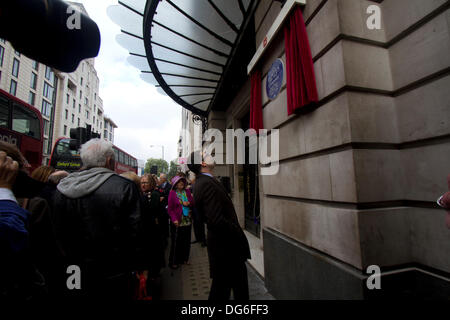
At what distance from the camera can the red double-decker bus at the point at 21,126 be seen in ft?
23.0

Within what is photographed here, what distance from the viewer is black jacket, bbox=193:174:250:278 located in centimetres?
230

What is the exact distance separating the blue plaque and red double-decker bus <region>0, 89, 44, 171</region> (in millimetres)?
8888

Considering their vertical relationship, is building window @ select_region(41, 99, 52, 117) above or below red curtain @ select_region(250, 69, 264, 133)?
above

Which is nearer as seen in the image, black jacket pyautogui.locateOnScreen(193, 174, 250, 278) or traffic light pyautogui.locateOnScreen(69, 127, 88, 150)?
black jacket pyautogui.locateOnScreen(193, 174, 250, 278)

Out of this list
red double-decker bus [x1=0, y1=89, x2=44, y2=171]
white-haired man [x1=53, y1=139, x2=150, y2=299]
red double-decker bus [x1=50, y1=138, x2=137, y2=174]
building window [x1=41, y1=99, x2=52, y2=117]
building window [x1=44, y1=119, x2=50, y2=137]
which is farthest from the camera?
building window [x1=44, y1=119, x2=50, y2=137]

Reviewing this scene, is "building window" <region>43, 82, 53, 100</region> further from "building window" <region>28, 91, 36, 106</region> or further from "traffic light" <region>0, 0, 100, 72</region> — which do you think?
"traffic light" <region>0, 0, 100, 72</region>

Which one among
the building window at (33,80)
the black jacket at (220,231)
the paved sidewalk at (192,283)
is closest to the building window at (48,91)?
the building window at (33,80)

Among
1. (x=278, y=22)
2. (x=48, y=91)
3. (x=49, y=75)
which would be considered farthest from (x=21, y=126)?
(x=48, y=91)

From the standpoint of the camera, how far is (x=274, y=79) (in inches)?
129

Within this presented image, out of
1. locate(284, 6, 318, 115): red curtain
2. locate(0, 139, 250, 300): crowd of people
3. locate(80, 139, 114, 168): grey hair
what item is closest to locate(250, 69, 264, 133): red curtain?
locate(284, 6, 318, 115): red curtain

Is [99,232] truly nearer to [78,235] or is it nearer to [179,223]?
[78,235]

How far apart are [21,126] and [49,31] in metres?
9.76
